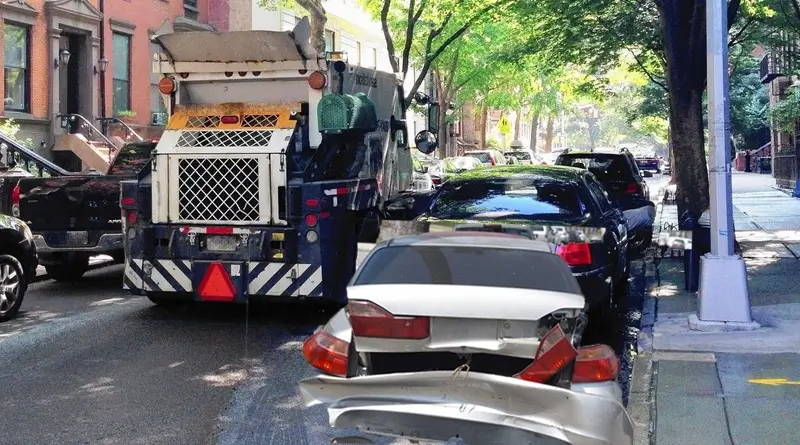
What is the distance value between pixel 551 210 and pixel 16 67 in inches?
674

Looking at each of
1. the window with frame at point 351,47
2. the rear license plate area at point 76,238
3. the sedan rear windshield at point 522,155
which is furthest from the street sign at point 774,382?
the sedan rear windshield at point 522,155

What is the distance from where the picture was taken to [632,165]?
704 inches

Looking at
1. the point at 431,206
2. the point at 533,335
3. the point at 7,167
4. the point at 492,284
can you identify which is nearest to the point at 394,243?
the point at 492,284

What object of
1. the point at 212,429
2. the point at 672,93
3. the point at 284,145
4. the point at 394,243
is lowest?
the point at 212,429

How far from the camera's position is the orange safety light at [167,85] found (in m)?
9.93

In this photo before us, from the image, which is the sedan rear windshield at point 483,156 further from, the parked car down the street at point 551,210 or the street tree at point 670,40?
the parked car down the street at point 551,210

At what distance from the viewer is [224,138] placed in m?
9.30

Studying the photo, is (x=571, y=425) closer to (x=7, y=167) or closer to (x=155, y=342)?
(x=155, y=342)

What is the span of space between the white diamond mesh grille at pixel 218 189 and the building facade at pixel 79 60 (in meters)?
12.5

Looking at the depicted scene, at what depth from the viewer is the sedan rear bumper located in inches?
169

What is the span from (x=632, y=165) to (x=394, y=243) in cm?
1328


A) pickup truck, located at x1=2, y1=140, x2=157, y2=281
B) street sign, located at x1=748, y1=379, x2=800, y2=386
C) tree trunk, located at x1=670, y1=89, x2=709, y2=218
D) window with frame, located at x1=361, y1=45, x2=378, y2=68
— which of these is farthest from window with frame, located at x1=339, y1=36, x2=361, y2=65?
street sign, located at x1=748, y1=379, x2=800, y2=386

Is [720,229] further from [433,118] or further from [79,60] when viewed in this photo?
[79,60]

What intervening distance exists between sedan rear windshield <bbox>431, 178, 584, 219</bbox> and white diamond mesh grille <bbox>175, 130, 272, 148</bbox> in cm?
187
